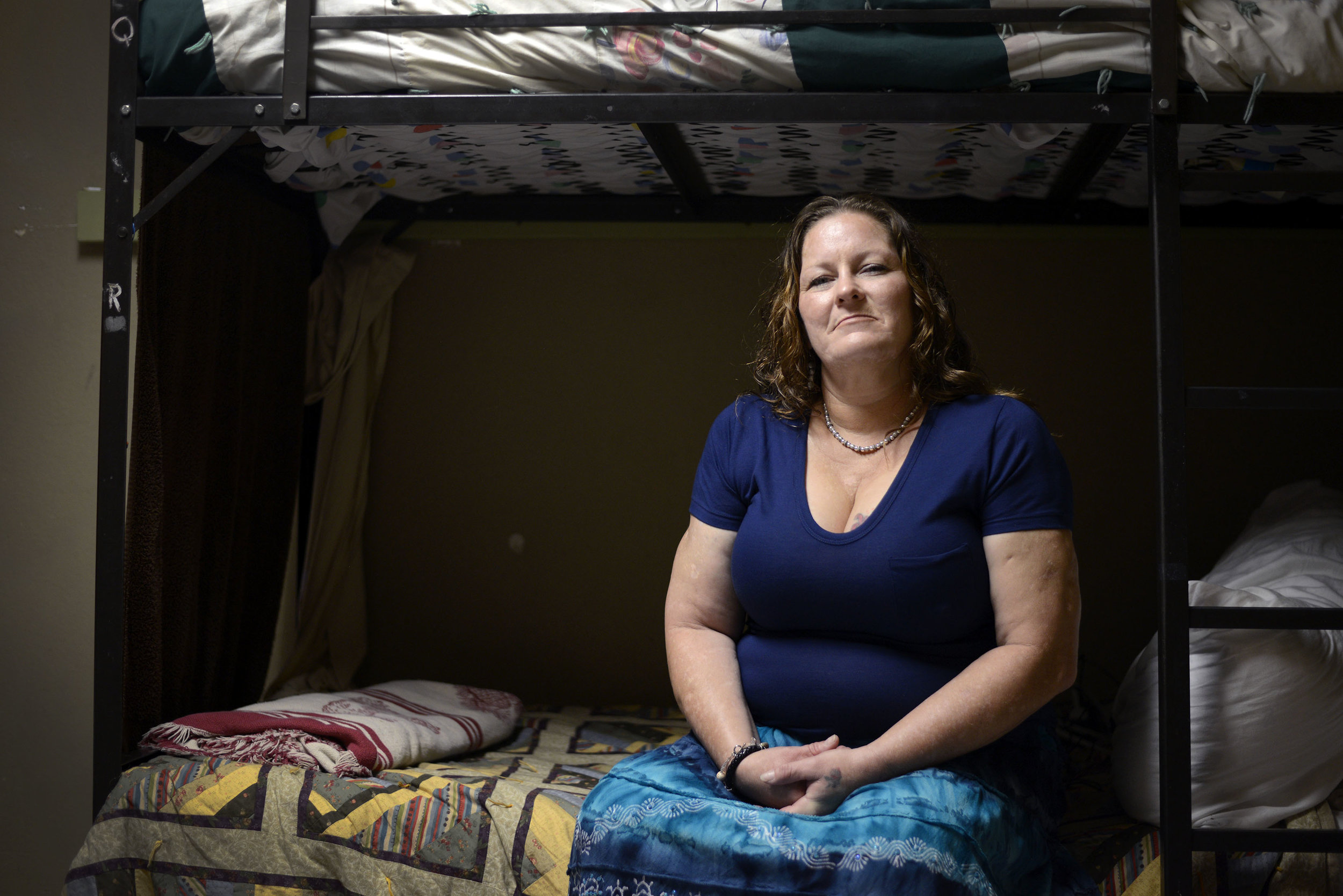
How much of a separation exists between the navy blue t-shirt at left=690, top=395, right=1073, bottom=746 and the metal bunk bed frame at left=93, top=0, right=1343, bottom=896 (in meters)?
0.34

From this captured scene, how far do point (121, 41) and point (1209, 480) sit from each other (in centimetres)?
299

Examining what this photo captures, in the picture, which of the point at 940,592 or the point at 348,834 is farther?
the point at 348,834

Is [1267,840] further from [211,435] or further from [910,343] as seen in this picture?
[211,435]

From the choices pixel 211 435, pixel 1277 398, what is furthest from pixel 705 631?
pixel 211 435

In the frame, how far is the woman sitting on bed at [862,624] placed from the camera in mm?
1523

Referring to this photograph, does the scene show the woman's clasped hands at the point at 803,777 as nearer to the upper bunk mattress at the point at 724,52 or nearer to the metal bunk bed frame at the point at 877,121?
the metal bunk bed frame at the point at 877,121

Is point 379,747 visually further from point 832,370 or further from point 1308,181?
point 1308,181

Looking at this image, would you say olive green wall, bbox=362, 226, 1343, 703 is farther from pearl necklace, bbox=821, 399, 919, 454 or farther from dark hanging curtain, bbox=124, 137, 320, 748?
pearl necklace, bbox=821, 399, 919, 454

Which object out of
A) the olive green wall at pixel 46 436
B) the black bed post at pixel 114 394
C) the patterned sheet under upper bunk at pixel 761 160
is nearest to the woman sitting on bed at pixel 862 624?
the patterned sheet under upper bunk at pixel 761 160

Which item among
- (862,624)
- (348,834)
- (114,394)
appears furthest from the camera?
(114,394)

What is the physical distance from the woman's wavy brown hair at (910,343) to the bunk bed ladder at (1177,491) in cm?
31

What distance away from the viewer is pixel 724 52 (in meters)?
1.90

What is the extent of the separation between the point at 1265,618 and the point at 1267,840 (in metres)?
0.39

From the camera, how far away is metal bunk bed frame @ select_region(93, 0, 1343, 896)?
1795 mm
